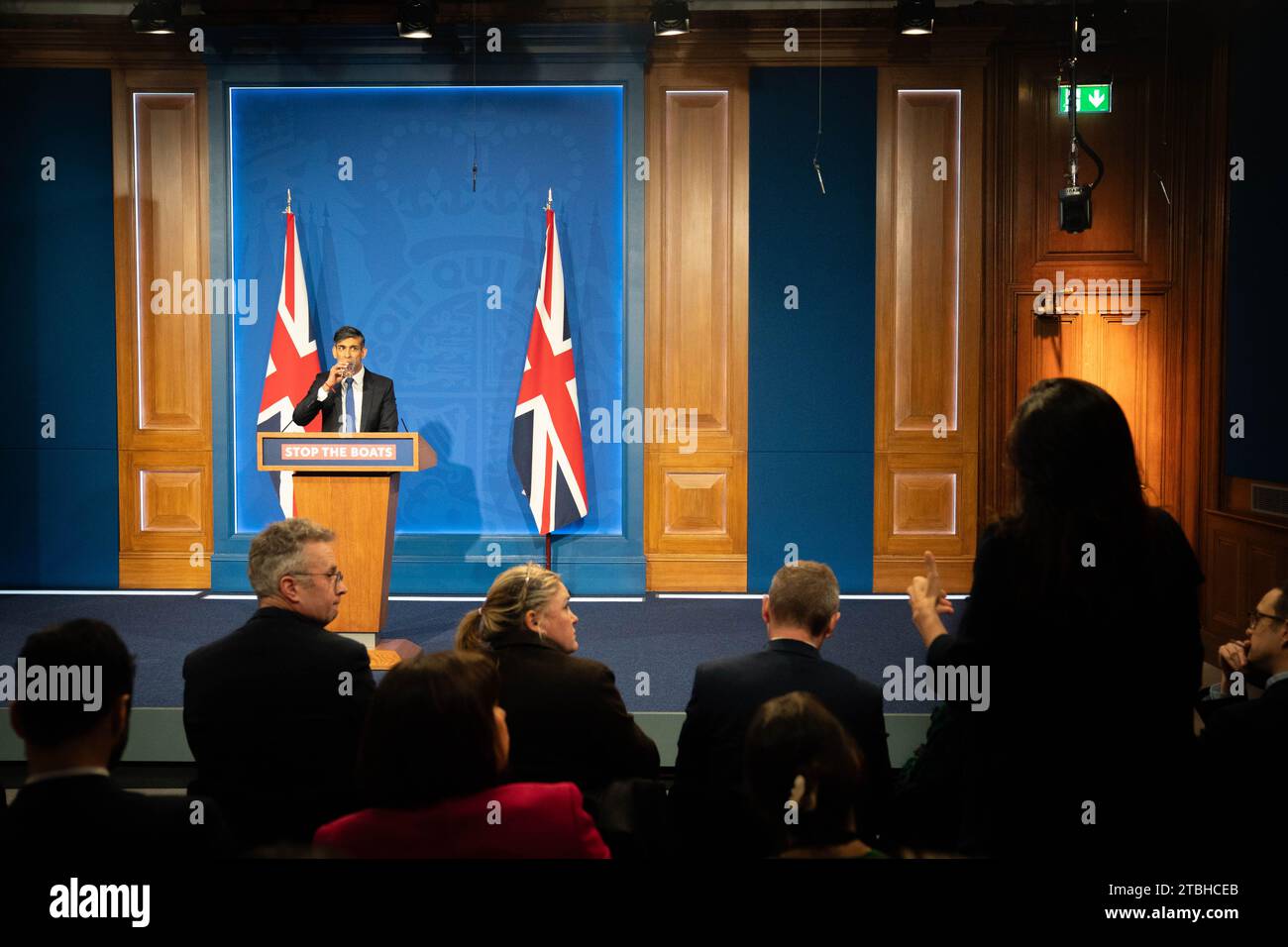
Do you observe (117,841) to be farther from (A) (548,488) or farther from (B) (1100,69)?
(B) (1100,69)

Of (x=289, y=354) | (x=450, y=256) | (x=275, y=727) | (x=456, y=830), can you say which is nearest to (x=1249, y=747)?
(x=456, y=830)

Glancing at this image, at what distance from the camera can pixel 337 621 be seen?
4922 millimetres

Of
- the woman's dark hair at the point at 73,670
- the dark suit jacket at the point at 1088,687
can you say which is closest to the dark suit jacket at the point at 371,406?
the woman's dark hair at the point at 73,670

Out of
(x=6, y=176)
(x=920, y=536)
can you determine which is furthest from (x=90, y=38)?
(x=920, y=536)

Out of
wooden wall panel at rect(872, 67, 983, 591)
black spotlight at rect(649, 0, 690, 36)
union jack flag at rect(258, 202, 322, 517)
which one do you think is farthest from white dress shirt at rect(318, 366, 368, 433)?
wooden wall panel at rect(872, 67, 983, 591)

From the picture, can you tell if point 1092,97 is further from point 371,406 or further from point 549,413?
point 371,406

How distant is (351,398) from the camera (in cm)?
584

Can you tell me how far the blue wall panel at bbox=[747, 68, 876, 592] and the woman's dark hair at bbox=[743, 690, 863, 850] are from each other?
215 inches

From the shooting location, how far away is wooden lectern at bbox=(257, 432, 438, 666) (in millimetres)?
4871

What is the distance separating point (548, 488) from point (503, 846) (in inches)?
201

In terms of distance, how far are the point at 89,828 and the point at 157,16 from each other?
6.22 metres

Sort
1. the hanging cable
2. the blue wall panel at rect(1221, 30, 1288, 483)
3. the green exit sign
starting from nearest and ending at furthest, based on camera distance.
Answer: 1. the blue wall panel at rect(1221, 30, 1288, 483)
2. the green exit sign
3. the hanging cable
